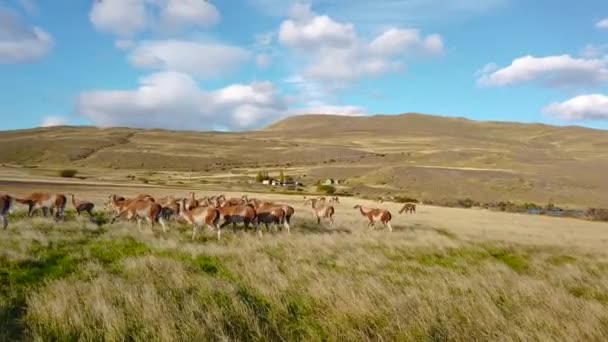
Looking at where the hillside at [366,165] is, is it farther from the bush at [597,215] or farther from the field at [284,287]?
the field at [284,287]

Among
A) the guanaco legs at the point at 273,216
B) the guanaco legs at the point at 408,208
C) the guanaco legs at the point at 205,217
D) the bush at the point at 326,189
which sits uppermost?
the guanaco legs at the point at 205,217

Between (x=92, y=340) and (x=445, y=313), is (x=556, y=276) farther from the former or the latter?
(x=92, y=340)

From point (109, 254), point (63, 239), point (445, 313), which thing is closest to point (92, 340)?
point (445, 313)

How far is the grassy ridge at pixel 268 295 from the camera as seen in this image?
719 centimetres

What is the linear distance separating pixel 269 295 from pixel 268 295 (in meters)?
0.02

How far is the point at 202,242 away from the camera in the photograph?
55.5ft

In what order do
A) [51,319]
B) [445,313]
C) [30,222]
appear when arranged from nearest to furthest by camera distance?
1. [51,319]
2. [445,313]
3. [30,222]

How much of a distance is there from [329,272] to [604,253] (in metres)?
16.5

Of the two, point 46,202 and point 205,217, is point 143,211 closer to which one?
point 205,217

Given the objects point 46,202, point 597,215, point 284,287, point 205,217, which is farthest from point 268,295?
point 597,215

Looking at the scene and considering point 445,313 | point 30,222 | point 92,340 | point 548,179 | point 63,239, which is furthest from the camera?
point 548,179

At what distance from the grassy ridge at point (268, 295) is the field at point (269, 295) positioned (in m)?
0.03

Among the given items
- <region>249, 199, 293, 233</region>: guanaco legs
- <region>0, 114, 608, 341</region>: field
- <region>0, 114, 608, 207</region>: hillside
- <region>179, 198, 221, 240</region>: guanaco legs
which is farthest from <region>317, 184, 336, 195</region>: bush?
<region>179, 198, 221, 240</region>: guanaco legs

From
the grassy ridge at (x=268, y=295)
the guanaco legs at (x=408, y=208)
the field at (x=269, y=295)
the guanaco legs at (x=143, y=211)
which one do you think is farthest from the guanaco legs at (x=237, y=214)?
the guanaco legs at (x=408, y=208)
